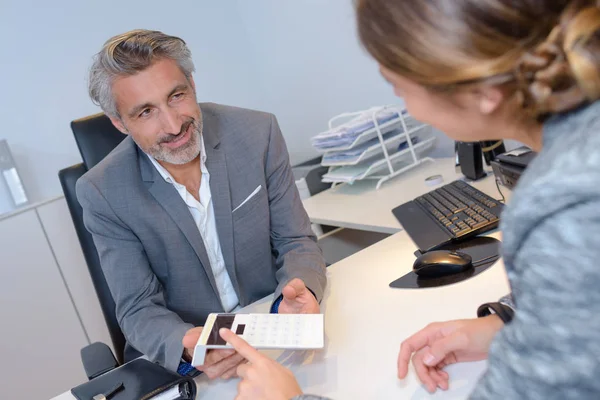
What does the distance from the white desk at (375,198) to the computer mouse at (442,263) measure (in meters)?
0.34

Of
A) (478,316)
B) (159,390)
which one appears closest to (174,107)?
(159,390)

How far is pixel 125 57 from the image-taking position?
4.21 ft

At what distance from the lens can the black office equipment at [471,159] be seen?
5.28 feet

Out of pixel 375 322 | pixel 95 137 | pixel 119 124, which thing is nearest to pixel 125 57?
pixel 119 124

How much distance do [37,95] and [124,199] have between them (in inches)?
62.6

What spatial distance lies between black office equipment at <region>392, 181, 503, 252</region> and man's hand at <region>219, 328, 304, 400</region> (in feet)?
1.69

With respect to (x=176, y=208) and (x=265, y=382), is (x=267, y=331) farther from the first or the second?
(x=176, y=208)

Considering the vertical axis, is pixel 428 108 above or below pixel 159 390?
above

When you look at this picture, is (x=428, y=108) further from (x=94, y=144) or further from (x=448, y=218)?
(x=94, y=144)

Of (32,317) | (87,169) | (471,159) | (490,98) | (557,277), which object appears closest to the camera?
(557,277)

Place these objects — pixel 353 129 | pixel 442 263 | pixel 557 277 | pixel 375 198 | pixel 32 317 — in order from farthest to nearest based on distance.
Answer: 1. pixel 32 317
2. pixel 353 129
3. pixel 375 198
4. pixel 442 263
5. pixel 557 277

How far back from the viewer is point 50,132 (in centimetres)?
263

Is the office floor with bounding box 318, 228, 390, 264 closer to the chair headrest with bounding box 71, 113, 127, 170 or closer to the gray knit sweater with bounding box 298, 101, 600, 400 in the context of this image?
the chair headrest with bounding box 71, 113, 127, 170

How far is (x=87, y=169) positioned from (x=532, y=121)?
1263mm
